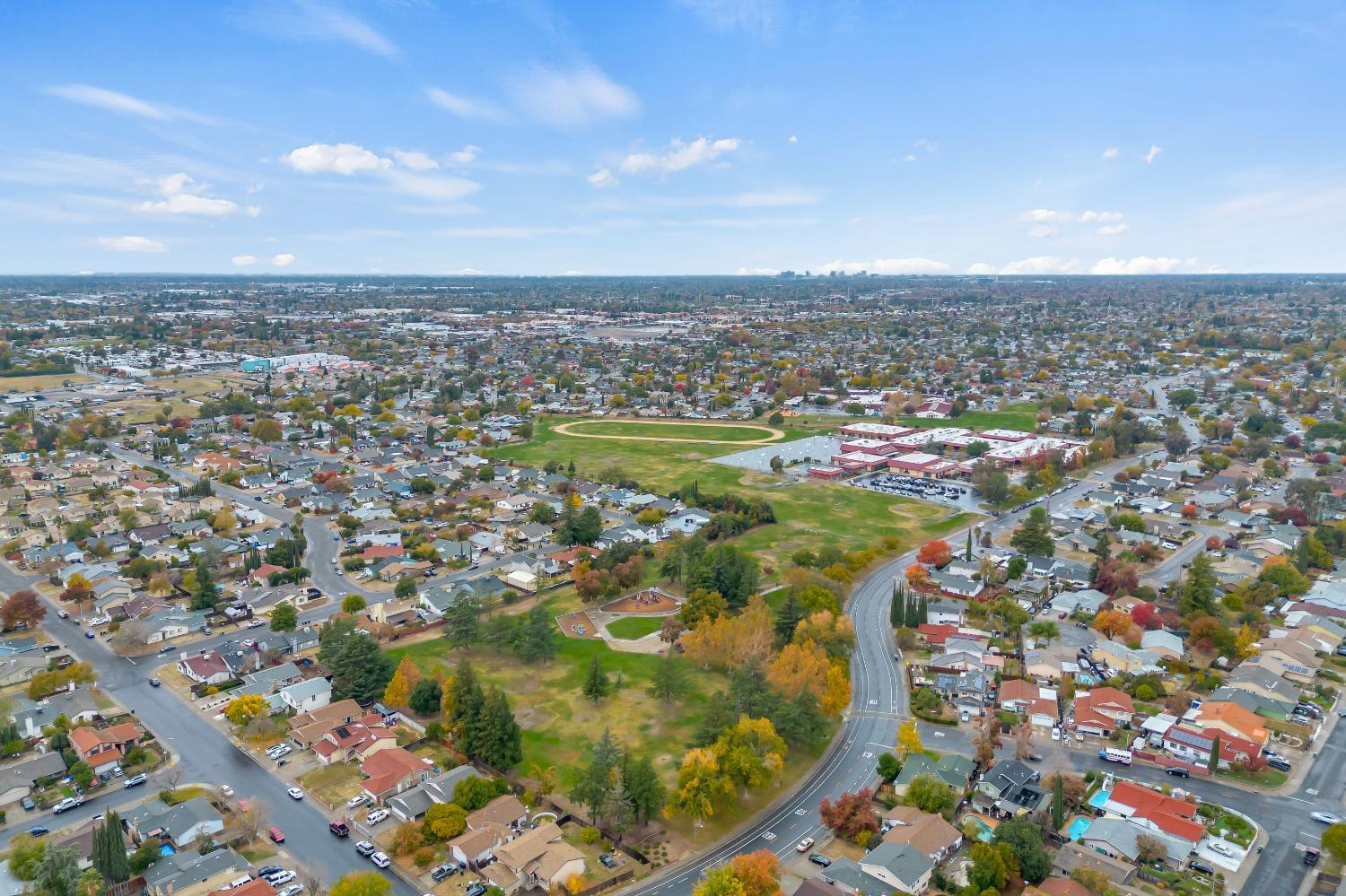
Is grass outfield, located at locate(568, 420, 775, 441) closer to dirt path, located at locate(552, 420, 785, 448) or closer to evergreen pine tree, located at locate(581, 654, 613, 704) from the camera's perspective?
dirt path, located at locate(552, 420, 785, 448)

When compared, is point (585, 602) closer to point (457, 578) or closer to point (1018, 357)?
point (457, 578)

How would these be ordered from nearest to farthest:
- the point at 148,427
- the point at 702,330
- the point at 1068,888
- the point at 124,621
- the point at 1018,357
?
the point at 1068,888 < the point at 124,621 < the point at 148,427 < the point at 1018,357 < the point at 702,330

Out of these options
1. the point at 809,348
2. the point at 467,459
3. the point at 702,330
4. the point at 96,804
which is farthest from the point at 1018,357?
the point at 96,804

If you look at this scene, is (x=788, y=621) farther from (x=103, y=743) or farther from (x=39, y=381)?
(x=39, y=381)

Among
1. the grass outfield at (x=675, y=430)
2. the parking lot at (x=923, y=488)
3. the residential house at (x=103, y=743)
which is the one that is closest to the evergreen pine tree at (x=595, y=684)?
the residential house at (x=103, y=743)

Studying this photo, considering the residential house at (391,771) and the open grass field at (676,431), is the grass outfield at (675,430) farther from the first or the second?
the residential house at (391,771)
